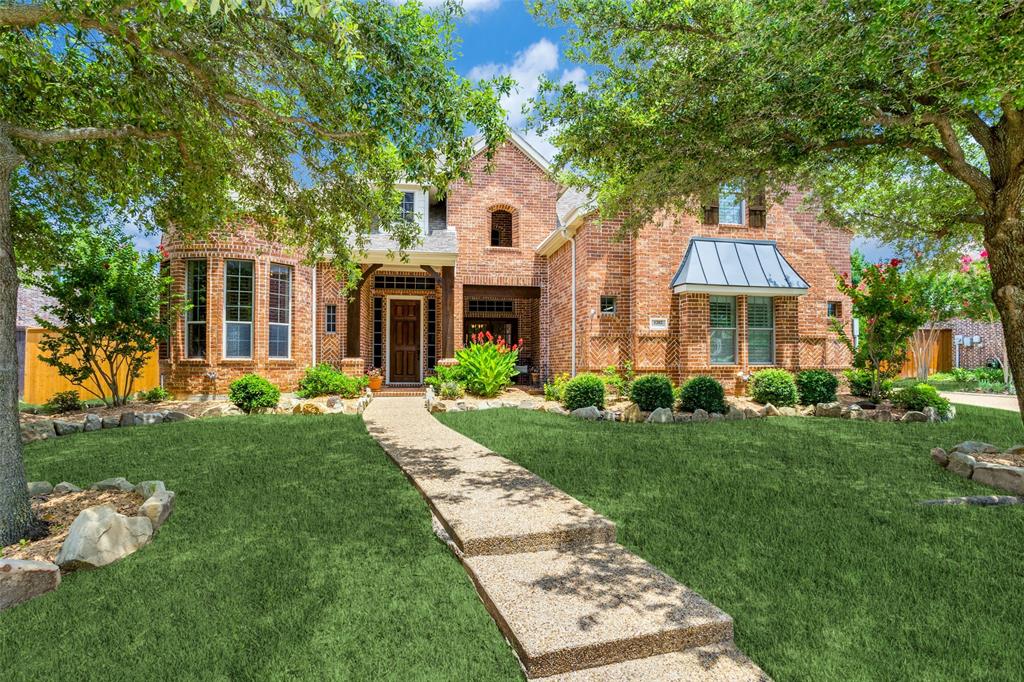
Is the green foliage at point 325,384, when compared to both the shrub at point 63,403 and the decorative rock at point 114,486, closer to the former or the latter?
the shrub at point 63,403

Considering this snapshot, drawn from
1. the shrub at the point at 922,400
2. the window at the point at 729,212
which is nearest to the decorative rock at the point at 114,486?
the shrub at the point at 922,400

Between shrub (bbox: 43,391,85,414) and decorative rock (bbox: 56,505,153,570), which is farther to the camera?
shrub (bbox: 43,391,85,414)

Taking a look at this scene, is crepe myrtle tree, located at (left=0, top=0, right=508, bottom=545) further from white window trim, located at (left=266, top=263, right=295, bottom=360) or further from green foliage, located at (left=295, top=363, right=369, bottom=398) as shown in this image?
green foliage, located at (left=295, top=363, right=369, bottom=398)

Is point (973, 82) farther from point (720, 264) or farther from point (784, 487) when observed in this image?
point (720, 264)

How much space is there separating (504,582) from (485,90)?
4.71m

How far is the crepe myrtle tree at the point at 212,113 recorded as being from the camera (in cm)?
389

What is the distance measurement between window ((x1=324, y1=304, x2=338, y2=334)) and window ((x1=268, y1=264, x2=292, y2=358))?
141 centimetres

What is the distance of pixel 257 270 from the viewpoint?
38.5 ft

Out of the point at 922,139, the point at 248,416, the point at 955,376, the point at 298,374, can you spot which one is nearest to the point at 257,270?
the point at 298,374

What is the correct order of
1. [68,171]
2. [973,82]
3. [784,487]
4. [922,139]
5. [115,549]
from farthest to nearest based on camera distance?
[68,171] → [922,139] → [784,487] → [973,82] → [115,549]

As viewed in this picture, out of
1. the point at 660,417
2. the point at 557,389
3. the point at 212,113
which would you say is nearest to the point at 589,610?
the point at 212,113

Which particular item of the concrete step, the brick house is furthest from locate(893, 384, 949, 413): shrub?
the concrete step

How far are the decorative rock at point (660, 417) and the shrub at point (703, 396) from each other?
0.72 m

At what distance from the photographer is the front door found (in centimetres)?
1536
